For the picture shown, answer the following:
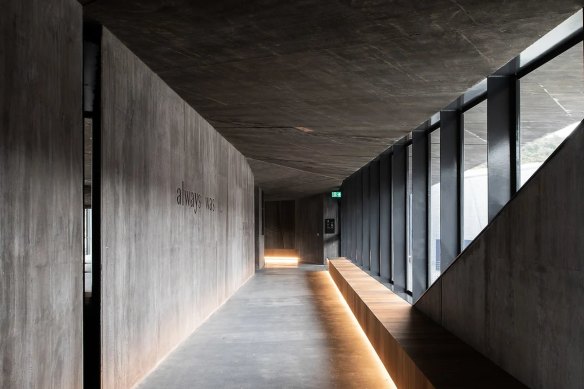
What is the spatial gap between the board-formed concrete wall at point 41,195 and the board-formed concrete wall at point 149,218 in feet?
2.25

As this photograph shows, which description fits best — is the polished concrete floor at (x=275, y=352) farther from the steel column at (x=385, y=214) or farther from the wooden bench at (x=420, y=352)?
the steel column at (x=385, y=214)

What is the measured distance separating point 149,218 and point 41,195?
2.22 m

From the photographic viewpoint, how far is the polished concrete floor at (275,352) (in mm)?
4852

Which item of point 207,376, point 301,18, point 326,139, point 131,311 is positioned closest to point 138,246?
point 131,311

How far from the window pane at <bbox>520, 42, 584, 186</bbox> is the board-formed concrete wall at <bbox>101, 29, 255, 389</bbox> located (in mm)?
A: 3549

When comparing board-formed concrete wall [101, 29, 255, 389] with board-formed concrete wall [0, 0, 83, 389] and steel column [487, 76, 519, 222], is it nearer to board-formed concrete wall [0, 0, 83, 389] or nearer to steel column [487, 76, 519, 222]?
board-formed concrete wall [0, 0, 83, 389]

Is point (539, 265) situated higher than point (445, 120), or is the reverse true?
point (445, 120)

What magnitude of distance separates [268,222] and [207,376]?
745 inches

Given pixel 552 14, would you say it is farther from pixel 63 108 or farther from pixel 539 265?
pixel 63 108

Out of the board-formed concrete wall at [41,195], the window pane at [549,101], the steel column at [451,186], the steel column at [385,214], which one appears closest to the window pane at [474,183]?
the steel column at [451,186]

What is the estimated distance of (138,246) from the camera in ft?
16.0

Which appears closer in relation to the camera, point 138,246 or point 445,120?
point 138,246

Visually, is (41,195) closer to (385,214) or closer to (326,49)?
(326,49)

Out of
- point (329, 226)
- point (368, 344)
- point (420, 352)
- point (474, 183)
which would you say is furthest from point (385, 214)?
point (329, 226)
